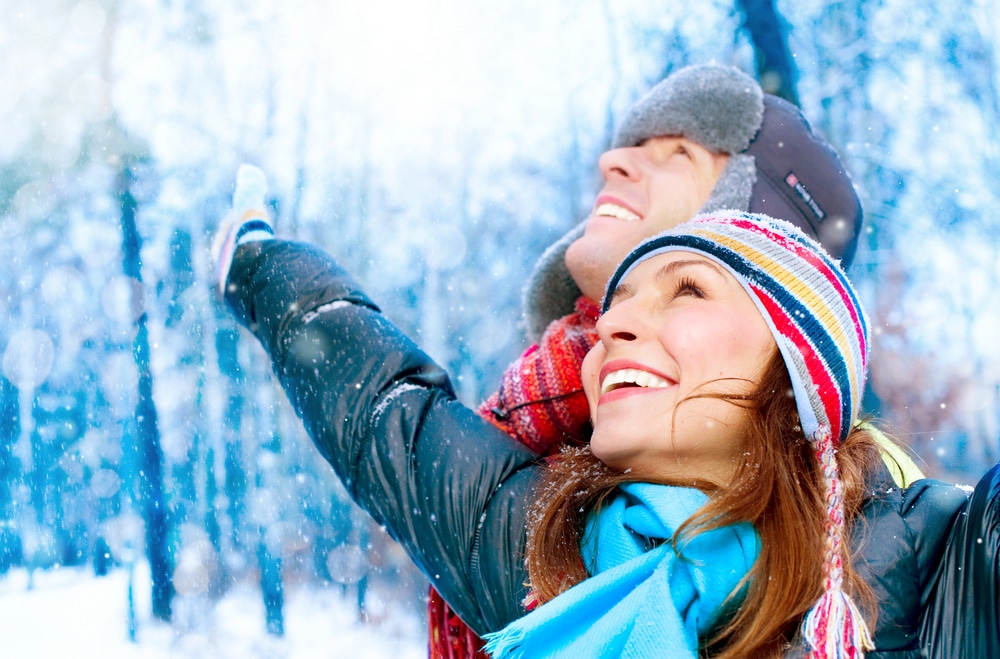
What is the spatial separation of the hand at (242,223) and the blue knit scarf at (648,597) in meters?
1.11

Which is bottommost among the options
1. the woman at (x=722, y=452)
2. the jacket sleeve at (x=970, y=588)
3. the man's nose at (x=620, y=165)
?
the jacket sleeve at (x=970, y=588)

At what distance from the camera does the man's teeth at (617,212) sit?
1829 millimetres

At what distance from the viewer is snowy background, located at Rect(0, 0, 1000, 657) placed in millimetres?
3586

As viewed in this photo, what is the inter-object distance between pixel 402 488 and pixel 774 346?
0.70m

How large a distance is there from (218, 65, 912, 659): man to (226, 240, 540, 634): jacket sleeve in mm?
302

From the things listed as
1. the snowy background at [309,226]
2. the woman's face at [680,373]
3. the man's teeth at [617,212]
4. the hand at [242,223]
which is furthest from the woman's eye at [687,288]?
the snowy background at [309,226]

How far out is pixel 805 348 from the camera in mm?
1177

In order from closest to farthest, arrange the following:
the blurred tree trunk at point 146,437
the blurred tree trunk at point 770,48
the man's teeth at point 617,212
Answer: the man's teeth at point 617,212 → the blurred tree trunk at point 770,48 → the blurred tree trunk at point 146,437

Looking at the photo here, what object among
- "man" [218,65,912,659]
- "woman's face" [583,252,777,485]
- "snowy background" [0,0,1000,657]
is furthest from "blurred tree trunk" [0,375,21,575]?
"woman's face" [583,252,777,485]

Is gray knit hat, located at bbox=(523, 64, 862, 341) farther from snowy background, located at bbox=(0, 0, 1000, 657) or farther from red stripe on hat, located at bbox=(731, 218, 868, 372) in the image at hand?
snowy background, located at bbox=(0, 0, 1000, 657)

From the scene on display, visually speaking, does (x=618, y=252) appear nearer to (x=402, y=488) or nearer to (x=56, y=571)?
(x=402, y=488)

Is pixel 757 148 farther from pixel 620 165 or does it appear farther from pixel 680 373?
pixel 680 373

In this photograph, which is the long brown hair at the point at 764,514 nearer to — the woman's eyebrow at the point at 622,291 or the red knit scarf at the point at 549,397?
the woman's eyebrow at the point at 622,291

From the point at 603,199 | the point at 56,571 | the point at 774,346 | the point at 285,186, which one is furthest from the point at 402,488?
the point at 56,571
